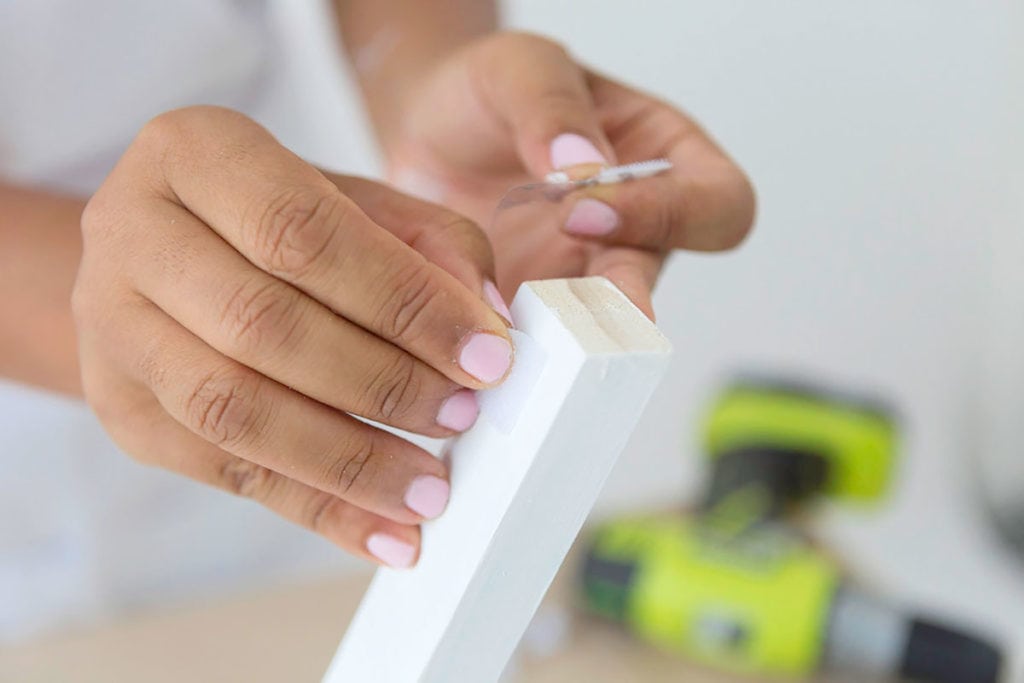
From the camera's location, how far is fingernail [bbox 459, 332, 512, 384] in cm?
28

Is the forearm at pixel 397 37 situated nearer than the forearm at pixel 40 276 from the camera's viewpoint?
No

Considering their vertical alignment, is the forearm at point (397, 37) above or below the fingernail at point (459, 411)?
below

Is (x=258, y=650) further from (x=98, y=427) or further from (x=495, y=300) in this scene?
(x=495, y=300)

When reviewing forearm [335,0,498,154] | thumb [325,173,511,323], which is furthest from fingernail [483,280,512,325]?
forearm [335,0,498,154]

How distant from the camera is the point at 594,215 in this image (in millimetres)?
369

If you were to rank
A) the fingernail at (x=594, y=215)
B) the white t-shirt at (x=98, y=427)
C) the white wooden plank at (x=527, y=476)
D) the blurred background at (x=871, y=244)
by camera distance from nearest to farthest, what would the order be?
the white wooden plank at (x=527, y=476)
the fingernail at (x=594, y=215)
the white t-shirt at (x=98, y=427)
the blurred background at (x=871, y=244)

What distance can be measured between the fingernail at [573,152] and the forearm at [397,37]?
24 centimetres

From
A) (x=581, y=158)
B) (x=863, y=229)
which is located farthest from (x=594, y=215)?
(x=863, y=229)

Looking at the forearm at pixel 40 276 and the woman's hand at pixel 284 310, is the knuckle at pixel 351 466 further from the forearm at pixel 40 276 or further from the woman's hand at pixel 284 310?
the forearm at pixel 40 276

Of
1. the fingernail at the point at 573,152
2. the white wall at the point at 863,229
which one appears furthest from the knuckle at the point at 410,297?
the white wall at the point at 863,229

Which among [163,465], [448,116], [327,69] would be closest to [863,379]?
[327,69]

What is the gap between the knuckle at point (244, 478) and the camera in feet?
1.15

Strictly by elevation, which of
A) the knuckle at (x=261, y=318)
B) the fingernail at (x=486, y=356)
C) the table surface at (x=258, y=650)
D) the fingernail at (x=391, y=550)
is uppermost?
the fingernail at (x=486, y=356)

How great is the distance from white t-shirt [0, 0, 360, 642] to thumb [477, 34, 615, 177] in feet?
0.69
